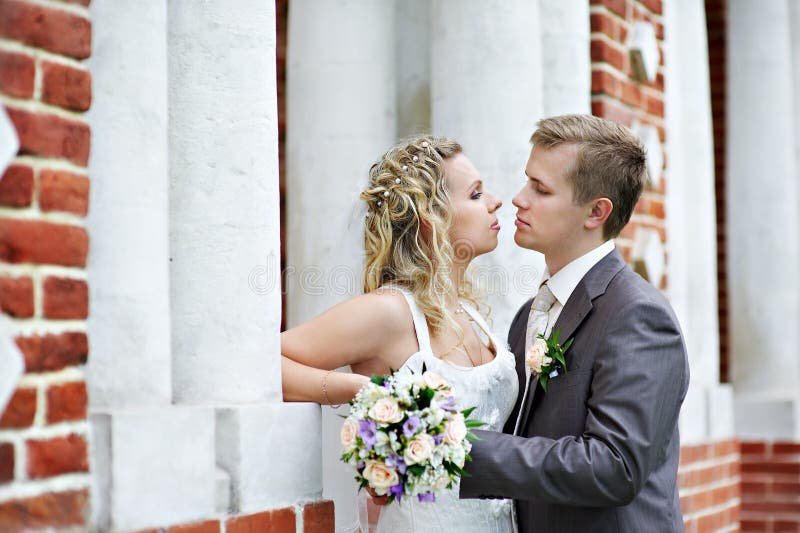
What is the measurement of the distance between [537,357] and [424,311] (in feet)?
1.15

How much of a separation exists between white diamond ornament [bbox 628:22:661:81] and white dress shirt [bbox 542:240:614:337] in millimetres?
1872

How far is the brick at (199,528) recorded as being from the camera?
2.10 m

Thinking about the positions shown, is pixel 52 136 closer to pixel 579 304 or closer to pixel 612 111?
pixel 579 304

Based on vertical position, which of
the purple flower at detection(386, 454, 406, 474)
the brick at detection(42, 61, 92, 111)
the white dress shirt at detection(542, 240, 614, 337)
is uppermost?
the brick at detection(42, 61, 92, 111)

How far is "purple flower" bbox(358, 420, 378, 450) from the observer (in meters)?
2.25

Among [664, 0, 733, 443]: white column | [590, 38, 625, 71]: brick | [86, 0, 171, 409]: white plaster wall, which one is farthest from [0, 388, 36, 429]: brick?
[664, 0, 733, 443]: white column

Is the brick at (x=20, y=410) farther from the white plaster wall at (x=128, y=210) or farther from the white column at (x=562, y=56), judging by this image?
the white column at (x=562, y=56)

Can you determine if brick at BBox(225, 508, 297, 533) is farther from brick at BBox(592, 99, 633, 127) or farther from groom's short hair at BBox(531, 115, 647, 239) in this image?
brick at BBox(592, 99, 633, 127)

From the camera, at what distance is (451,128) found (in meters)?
3.75

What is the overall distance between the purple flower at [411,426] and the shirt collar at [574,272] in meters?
0.74

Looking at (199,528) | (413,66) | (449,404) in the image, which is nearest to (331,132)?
(413,66)

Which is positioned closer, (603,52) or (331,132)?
(331,132)

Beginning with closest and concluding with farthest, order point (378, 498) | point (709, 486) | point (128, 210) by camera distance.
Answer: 1. point (128, 210)
2. point (378, 498)
3. point (709, 486)

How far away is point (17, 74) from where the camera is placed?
183cm
